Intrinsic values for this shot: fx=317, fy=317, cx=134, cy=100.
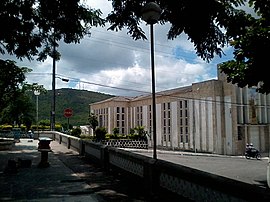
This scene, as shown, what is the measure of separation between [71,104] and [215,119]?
5336 centimetres

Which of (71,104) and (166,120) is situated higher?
(71,104)

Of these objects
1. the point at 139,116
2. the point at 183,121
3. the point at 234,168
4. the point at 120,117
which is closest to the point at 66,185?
the point at 234,168

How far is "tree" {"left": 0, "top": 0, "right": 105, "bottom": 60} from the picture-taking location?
9.38m

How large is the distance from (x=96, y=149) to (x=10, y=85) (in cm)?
1306

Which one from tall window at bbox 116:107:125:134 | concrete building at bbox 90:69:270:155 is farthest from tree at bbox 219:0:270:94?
tall window at bbox 116:107:125:134

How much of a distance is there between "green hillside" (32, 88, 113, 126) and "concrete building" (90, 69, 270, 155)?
30.0 meters

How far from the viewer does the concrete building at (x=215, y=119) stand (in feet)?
→ 124

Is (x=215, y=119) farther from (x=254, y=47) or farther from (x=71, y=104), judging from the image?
(x=71, y=104)

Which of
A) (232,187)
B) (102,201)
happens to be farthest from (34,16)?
(232,187)

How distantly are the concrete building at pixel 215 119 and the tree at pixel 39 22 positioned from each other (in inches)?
1174

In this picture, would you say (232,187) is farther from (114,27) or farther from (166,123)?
(166,123)

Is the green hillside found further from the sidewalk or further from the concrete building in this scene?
the sidewalk

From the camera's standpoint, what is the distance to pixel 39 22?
10.6m

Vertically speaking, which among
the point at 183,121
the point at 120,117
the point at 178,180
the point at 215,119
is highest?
the point at 120,117
